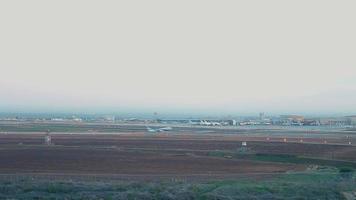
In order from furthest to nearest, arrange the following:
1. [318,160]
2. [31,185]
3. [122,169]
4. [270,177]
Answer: [318,160]
[122,169]
[270,177]
[31,185]

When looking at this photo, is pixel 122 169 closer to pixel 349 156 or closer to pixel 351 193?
pixel 351 193

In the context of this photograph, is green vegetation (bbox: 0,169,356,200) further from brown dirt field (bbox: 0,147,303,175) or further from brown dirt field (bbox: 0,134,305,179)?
brown dirt field (bbox: 0,147,303,175)

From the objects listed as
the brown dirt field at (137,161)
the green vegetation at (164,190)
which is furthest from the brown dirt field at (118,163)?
the green vegetation at (164,190)

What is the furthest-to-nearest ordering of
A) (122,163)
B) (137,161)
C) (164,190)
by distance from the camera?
(137,161) < (122,163) < (164,190)

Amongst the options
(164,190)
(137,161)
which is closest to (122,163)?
(137,161)

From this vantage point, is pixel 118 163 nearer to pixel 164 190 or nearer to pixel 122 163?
pixel 122 163

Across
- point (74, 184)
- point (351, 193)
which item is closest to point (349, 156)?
point (351, 193)

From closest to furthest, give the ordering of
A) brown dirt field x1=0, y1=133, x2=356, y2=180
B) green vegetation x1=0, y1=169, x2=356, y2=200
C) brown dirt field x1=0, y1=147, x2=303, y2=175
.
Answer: green vegetation x1=0, y1=169, x2=356, y2=200
brown dirt field x1=0, y1=133, x2=356, y2=180
brown dirt field x1=0, y1=147, x2=303, y2=175

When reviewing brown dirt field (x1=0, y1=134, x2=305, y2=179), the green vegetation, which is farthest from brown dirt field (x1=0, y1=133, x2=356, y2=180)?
the green vegetation
